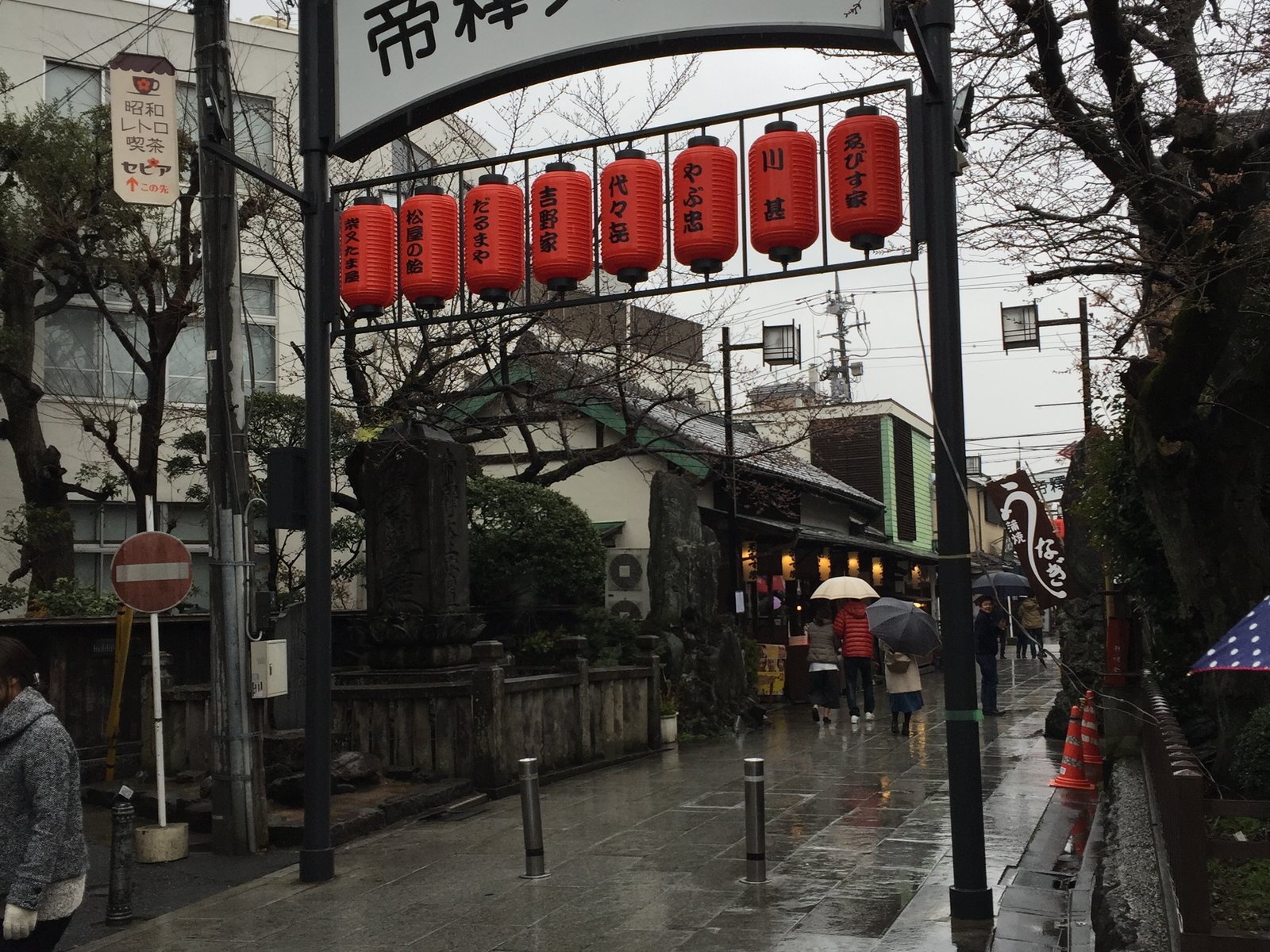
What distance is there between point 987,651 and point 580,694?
8060 millimetres

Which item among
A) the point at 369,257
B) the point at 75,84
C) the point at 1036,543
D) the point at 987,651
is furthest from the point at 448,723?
the point at 75,84

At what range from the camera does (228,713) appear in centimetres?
1071

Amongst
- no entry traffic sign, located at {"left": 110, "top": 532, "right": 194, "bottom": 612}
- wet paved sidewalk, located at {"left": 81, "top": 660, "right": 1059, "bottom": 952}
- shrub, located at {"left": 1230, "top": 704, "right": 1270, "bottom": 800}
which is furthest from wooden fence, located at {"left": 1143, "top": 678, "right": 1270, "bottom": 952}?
no entry traffic sign, located at {"left": 110, "top": 532, "right": 194, "bottom": 612}

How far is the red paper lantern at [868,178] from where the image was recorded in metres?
8.86

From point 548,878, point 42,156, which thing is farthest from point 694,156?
point 42,156

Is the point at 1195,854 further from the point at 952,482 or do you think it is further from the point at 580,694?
the point at 580,694

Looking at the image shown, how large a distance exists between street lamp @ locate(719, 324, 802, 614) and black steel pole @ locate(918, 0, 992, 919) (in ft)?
45.2

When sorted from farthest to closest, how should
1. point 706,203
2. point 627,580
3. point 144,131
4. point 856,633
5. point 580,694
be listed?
point 856,633
point 627,580
point 580,694
point 144,131
point 706,203

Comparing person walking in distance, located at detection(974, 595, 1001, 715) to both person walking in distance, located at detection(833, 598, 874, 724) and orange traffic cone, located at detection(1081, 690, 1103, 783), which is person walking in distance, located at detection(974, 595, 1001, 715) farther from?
orange traffic cone, located at detection(1081, 690, 1103, 783)

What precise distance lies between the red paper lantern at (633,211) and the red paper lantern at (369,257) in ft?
7.33

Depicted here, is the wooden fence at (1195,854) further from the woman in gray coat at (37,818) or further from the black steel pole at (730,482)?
the black steel pole at (730,482)

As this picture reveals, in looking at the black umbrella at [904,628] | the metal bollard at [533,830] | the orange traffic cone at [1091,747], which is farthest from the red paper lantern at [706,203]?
the black umbrella at [904,628]

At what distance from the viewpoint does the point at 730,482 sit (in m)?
23.3

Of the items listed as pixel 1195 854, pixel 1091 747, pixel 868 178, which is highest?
pixel 868 178
